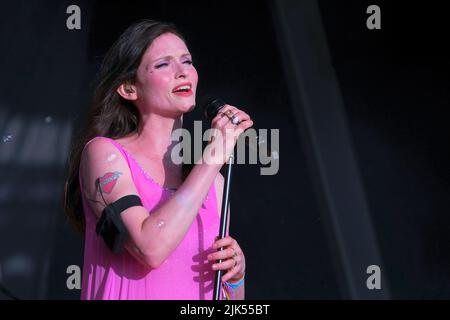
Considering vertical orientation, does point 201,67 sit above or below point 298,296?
above

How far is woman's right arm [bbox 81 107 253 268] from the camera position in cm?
136

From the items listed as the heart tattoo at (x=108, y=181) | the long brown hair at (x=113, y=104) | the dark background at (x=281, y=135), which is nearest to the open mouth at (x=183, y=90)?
the long brown hair at (x=113, y=104)

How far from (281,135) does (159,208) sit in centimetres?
155

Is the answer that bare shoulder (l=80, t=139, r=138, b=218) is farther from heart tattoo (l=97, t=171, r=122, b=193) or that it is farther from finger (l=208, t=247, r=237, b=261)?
finger (l=208, t=247, r=237, b=261)

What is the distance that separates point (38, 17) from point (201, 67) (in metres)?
0.63

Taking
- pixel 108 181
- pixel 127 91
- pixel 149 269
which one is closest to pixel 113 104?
pixel 127 91

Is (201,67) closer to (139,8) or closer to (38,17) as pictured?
(139,8)

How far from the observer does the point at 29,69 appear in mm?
2820

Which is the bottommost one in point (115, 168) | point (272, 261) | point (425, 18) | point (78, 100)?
point (115, 168)

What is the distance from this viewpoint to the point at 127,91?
163cm

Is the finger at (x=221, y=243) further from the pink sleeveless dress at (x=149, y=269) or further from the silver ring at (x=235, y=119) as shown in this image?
the silver ring at (x=235, y=119)

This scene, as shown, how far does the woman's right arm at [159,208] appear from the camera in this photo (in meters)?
1.36

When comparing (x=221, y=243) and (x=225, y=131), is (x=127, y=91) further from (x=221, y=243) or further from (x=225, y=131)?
(x=221, y=243)
